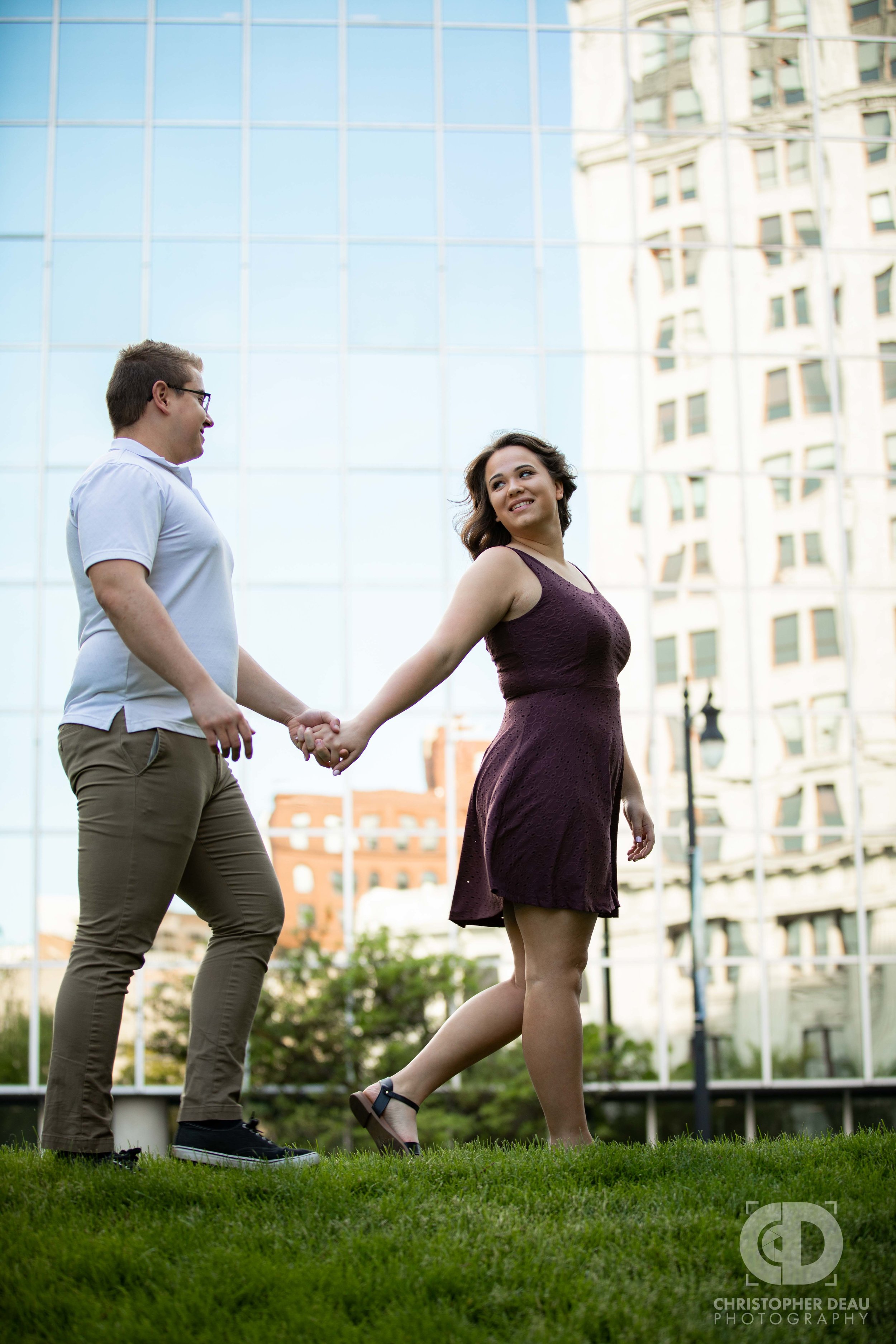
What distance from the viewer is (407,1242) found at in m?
2.74

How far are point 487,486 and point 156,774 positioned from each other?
159 centimetres

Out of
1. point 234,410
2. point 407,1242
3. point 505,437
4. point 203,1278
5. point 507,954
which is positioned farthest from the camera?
point 234,410

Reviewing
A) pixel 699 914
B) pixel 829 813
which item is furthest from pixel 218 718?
pixel 829 813

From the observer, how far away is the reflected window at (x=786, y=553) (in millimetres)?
19562

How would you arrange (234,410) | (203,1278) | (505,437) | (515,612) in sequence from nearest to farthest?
(203,1278) < (515,612) < (505,437) < (234,410)

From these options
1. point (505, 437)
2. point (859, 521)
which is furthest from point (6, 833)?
point (505, 437)

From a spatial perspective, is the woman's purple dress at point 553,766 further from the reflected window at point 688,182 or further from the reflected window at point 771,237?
the reflected window at point 688,182

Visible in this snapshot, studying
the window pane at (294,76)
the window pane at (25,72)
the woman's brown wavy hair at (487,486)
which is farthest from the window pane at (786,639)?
the woman's brown wavy hair at (487,486)

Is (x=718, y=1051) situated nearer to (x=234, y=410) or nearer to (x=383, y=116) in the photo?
(x=234, y=410)

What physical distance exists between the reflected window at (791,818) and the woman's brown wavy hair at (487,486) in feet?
50.2

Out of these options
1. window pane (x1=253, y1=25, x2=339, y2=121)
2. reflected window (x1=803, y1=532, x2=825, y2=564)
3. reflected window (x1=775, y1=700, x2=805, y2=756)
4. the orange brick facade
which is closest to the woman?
the orange brick facade

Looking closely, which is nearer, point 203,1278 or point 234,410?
point 203,1278

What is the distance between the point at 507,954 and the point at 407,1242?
1568 centimetres

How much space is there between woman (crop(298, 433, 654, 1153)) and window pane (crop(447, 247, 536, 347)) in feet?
52.5
